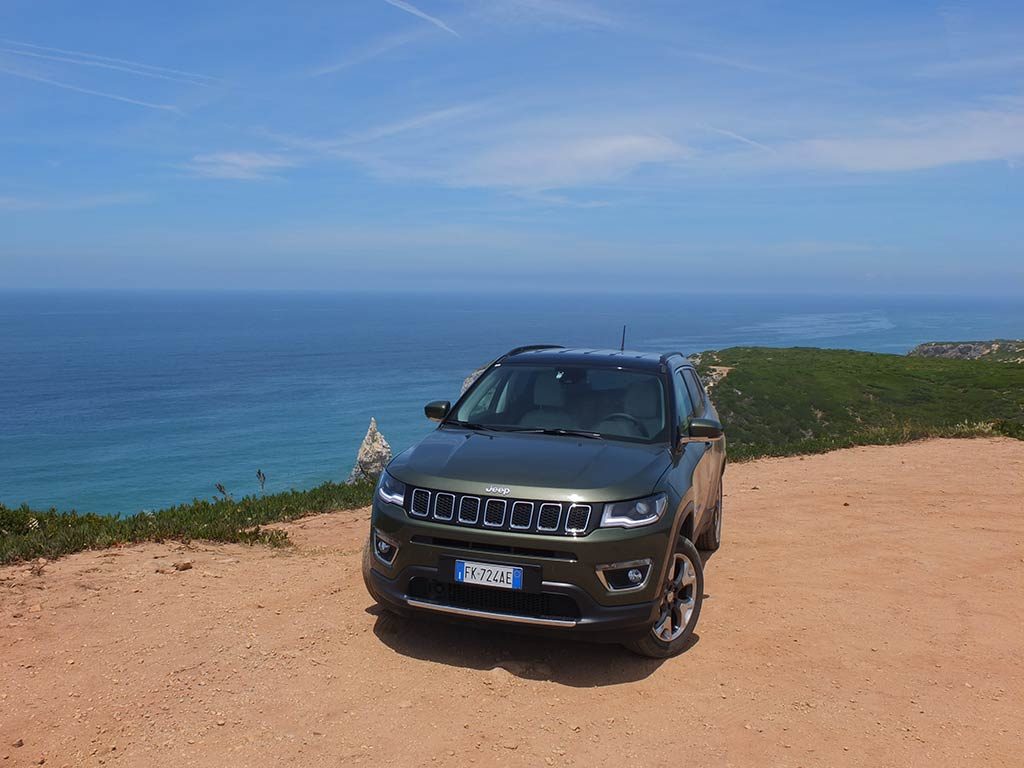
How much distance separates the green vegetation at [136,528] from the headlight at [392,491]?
3.42 meters

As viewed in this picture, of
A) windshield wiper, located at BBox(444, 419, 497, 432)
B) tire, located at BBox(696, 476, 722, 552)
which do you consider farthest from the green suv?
tire, located at BBox(696, 476, 722, 552)

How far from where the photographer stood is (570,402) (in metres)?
6.41

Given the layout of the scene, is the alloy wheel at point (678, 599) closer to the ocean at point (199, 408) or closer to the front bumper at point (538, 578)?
the front bumper at point (538, 578)

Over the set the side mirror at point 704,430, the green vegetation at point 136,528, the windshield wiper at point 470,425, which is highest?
the side mirror at point 704,430

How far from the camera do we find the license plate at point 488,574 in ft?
15.6

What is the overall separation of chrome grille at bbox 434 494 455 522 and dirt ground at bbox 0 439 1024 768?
0.92 metres

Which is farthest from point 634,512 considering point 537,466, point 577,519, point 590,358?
point 590,358

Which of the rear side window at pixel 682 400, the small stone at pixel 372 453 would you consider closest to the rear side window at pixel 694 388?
the rear side window at pixel 682 400

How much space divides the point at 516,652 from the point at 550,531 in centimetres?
105

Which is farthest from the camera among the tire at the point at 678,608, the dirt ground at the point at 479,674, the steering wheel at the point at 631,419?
the steering wheel at the point at 631,419

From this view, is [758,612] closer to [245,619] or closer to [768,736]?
[768,736]

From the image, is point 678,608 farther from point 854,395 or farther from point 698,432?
point 854,395

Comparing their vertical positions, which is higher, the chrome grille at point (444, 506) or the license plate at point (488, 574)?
the chrome grille at point (444, 506)

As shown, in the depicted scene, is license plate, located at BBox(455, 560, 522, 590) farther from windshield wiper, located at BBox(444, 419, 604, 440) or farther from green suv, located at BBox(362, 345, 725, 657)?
windshield wiper, located at BBox(444, 419, 604, 440)
